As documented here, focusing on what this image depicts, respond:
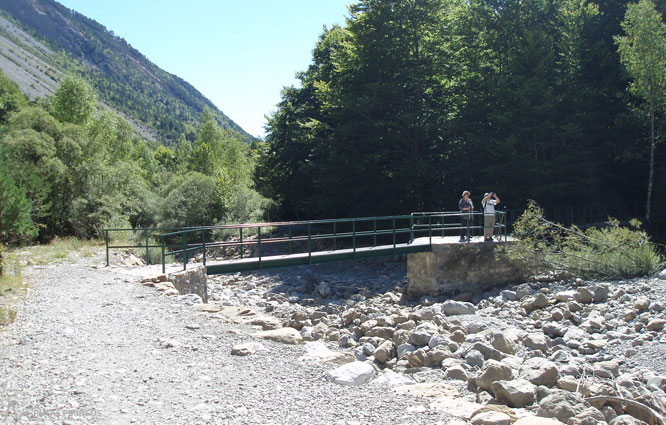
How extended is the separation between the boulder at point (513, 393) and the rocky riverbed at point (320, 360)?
17 millimetres

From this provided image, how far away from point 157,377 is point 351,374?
265 cm

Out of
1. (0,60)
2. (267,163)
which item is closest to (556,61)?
(267,163)

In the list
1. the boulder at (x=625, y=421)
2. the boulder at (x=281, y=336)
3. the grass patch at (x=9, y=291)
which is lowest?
the boulder at (x=625, y=421)

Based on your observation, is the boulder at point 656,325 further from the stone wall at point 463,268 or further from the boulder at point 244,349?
→ the boulder at point 244,349

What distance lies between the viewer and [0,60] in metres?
174

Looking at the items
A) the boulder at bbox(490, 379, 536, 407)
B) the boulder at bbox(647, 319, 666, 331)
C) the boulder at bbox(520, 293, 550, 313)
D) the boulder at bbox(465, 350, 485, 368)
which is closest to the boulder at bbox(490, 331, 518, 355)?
the boulder at bbox(465, 350, 485, 368)

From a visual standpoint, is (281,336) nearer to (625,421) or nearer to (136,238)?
(625,421)

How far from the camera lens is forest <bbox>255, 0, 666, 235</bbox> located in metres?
24.9

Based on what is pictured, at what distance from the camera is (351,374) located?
7176 mm

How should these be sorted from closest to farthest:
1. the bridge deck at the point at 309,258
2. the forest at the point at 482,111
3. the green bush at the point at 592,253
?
the bridge deck at the point at 309,258 < the green bush at the point at 592,253 < the forest at the point at 482,111

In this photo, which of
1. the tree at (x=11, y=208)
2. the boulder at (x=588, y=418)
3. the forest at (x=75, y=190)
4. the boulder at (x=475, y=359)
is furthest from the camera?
the forest at (x=75, y=190)

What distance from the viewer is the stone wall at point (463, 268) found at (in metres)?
18.1

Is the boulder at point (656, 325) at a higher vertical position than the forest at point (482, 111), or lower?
lower

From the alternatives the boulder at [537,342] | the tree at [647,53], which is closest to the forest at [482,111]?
the tree at [647,53]
